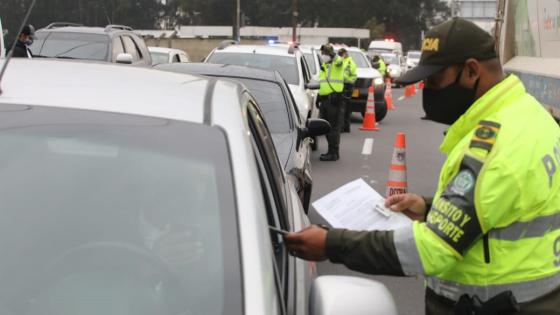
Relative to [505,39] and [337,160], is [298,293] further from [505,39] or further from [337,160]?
[337,160]

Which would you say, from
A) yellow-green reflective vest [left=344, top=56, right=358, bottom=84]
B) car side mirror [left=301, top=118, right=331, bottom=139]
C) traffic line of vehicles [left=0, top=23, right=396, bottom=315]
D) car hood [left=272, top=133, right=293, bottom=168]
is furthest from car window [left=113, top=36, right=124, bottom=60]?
traffic line of vehicles [left=0, top=23, right=396, bottom=315]

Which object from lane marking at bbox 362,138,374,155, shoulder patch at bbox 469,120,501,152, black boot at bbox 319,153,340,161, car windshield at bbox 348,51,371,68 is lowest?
lane marking at bbox 362,138,374,155

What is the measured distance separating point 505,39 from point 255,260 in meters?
9.14

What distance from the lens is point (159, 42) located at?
49750 mm

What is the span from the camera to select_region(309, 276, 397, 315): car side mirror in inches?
89.9

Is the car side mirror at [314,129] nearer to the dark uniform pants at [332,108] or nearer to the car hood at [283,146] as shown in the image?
the car hood at [283,146]

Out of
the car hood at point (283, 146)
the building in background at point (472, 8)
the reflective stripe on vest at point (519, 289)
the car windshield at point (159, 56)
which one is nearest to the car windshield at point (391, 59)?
the car windshield at point (159, 56)

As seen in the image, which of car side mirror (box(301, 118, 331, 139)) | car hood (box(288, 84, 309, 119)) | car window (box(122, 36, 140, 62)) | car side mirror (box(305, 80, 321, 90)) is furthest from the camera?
car window (box(122, 36, 140, 62))

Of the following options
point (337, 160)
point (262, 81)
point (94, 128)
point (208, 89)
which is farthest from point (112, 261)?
point (337, 160)

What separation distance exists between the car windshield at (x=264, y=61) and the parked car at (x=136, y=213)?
9.01m

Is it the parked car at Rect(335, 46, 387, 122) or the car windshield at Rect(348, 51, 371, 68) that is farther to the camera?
the car windshield at Rect(348, 51, 371, 68)

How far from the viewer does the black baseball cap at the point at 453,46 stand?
254 centimetres

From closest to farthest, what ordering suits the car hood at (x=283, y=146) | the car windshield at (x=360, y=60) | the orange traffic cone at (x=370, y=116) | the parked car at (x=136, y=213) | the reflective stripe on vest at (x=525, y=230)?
the parked car at (x=136, y=213)
the reflective stripe on vest at (x=525, y=230)
the car hood at (x=283, y=146)
the orange traffic cone at (x=370, y=116)
the car windshield at (x=360, y=60)

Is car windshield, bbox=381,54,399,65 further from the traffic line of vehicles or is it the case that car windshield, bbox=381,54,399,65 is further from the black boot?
the traffic line of vehicles
